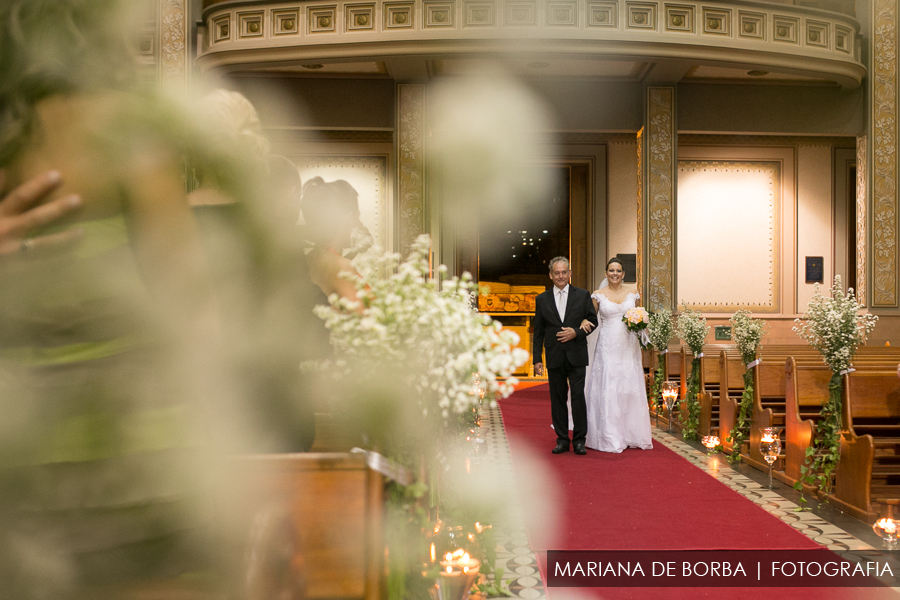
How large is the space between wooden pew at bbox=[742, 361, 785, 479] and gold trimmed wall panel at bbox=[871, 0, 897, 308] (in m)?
5.39

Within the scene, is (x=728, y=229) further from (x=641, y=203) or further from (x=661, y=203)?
(x=641, y=203)

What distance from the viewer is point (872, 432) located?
4117 millimetres

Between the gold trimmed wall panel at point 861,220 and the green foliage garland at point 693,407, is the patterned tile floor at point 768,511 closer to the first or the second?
the green foliage garland at point 693,407

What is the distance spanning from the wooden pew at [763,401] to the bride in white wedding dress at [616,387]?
2.94ft

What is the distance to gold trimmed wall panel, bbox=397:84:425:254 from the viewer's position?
9.52 m

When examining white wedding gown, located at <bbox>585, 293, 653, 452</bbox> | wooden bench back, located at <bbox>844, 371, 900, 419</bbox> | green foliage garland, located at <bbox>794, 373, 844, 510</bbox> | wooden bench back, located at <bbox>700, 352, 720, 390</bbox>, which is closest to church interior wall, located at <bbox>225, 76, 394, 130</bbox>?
white wedding gown, located at <bbox>585, 293, 653, 452</bbox>

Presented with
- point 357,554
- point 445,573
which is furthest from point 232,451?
point 445,573

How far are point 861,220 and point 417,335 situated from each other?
10.4 m

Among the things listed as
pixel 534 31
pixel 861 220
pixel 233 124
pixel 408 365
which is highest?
pixel 534 31

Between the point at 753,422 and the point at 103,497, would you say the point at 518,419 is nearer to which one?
the point at 753,422

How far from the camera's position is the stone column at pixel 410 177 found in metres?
9.52

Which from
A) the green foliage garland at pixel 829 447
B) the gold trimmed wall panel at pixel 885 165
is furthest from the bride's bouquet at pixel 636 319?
the gold trimmed wall panel at pixel 885 165

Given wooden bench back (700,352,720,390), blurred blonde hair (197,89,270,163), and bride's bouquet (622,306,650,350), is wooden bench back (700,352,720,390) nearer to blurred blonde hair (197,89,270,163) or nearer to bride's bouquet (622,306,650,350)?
bride's bouquet (622,306,650,350)

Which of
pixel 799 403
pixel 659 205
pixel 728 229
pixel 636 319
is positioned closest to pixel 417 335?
pixel 799 403
